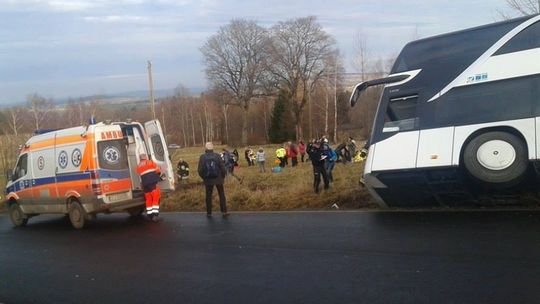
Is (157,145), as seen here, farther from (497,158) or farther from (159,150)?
(497,158)

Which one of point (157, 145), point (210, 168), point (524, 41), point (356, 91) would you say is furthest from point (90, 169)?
point (524, 41)

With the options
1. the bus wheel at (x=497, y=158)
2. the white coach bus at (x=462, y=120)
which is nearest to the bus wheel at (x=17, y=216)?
the white coach bus at (x=462, y=120)

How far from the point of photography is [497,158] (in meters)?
8.95

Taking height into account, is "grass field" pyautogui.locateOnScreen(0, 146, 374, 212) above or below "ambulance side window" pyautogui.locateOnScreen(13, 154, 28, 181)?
below

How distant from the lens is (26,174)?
14250mm

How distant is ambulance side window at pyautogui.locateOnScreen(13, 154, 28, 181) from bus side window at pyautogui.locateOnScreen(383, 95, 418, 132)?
935 centimetres

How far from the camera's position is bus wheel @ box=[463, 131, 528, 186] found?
8.80 metres

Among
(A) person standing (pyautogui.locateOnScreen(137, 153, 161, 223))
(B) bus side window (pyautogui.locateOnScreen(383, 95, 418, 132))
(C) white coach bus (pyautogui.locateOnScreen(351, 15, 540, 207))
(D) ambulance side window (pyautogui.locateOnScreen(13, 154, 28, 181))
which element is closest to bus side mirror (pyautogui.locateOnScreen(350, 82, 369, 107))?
(C) white coach bus (pyautogui.locateOnScreen(351, 15, 540, 207))

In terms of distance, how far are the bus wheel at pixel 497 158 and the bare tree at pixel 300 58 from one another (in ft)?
240

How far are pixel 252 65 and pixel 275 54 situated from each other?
162 inches

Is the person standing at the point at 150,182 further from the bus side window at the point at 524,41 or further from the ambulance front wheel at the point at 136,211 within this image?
the bus side window at the point at 524,41

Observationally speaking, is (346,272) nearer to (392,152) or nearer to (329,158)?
(392,152)

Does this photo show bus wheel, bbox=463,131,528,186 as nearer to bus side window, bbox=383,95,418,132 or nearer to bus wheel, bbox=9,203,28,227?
bus side window, bbox=383,95,418,132

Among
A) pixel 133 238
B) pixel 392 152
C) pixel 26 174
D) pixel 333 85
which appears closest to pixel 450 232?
pixel 392 152
